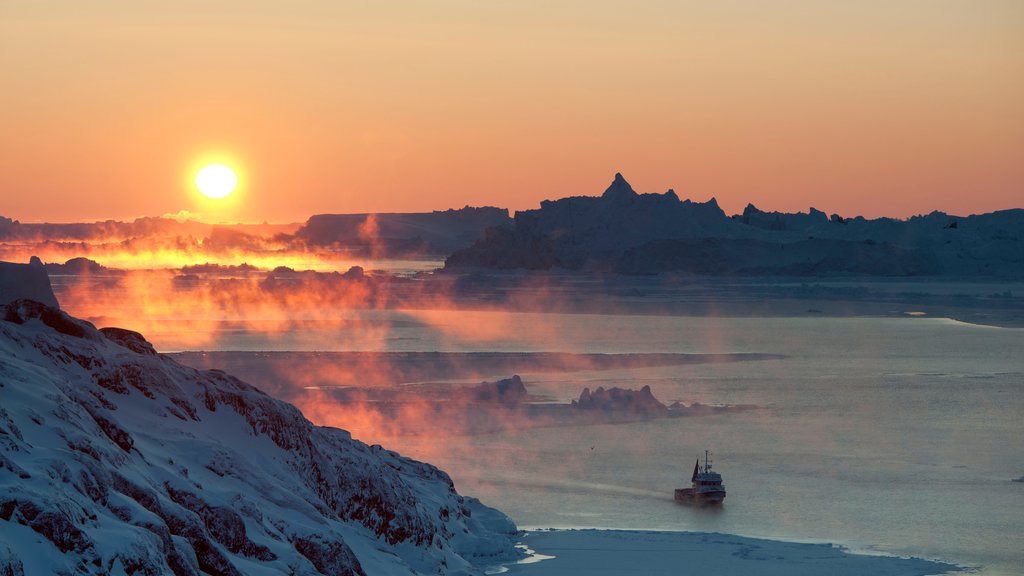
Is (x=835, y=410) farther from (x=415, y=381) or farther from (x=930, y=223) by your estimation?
(x=930, y=223)

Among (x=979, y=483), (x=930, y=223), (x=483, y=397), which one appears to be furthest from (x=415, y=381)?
(x=930, y=223)

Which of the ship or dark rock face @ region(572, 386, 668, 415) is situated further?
dark rock face @ region(572, 386, 668, 415)

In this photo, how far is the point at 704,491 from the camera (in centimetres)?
1809

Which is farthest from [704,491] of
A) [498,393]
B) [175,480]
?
[175,480]

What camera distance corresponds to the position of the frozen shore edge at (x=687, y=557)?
45.8 ft

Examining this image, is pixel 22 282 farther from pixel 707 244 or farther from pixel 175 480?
pixel 707 244

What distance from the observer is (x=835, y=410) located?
27891mm

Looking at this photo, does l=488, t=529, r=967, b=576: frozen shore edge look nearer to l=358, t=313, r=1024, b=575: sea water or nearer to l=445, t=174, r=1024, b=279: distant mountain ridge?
l=358, t=313, r=1024, b=575: sea water

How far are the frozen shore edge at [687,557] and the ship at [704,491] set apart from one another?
2028mm

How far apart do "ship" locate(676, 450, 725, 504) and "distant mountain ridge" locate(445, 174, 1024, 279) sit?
55.5 m

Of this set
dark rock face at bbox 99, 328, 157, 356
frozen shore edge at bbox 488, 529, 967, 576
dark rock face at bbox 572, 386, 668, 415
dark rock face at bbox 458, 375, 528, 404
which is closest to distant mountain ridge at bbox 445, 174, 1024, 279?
dark rock face at bbox 458, 375, 528, 404

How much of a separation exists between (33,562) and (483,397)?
21.2 meters

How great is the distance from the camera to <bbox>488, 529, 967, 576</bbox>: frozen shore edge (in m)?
14.0

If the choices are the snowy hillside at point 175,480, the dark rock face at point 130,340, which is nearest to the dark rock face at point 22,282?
the dark rock face at point 130,340
